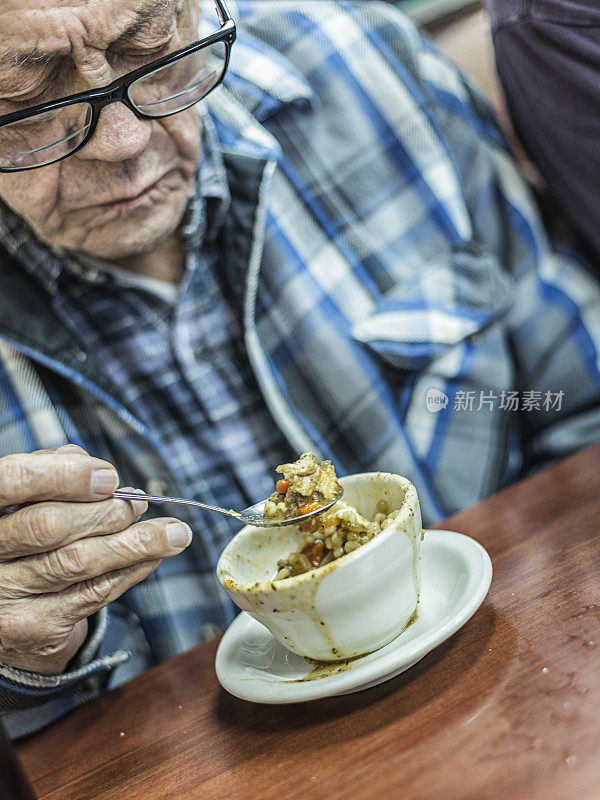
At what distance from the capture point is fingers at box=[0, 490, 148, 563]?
0.84 metres

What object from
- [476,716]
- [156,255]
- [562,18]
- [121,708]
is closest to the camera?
[476,716]

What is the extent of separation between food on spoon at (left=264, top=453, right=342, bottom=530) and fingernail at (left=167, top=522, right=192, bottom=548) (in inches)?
4.0

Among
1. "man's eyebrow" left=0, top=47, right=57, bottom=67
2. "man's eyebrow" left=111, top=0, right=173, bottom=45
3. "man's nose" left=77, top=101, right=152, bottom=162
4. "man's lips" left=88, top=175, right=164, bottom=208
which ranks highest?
"man's eyebrow" left=0, top=47, right=57, bottom=67

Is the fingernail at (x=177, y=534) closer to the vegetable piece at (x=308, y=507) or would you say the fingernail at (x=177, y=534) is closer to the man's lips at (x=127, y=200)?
the vegetable piece at (x=308, y=507)

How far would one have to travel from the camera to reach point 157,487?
1.43 metres

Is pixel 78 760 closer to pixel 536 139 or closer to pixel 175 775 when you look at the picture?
pixel 175 775

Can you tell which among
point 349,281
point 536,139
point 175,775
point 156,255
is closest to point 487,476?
point 349,281

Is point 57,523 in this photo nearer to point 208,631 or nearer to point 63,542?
point 63,542

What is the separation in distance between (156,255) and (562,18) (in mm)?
853

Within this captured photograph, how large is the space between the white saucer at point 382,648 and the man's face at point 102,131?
665mm

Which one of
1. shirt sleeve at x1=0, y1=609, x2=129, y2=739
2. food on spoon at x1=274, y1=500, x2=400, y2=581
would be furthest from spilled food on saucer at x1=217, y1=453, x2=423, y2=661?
shirt sleeve at x1=0, y1=609, x2=129, y2=739

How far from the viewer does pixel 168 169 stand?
1.25 meters

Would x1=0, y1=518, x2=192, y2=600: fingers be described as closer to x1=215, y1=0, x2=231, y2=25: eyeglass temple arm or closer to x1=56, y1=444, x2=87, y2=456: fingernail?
x1=56, y1=444, x2=87, y2=456: fingernail

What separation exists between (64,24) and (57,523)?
639mm
